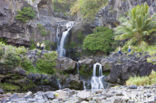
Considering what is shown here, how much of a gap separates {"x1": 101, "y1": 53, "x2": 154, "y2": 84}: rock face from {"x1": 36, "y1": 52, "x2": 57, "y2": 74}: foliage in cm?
431

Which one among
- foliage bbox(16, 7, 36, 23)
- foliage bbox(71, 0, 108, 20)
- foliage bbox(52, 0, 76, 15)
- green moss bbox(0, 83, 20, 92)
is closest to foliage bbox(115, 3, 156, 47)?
foliage bbox(71, 0, 108, 20)

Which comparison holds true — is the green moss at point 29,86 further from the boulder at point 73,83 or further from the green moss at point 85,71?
the green moss at point 85,71

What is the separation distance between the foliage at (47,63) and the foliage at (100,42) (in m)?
5.67

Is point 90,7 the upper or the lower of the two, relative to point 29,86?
upper

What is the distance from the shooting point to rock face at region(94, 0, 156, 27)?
1714 centimetres

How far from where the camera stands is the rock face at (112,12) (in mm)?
17144

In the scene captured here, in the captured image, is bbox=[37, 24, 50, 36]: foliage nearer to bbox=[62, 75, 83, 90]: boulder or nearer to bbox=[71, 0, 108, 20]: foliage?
bbox=[71, 0, 108, 20]: foliage

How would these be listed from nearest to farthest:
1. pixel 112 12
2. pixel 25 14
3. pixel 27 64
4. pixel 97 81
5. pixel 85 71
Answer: pixel 27 64 < pixel 97 81 < pixel 85 71 < pixel 25 14 < pixel 112 12

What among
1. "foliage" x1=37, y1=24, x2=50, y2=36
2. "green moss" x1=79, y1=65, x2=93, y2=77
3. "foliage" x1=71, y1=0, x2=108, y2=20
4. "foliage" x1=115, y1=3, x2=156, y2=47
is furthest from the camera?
"foliage" x1=71, y1=0, x2=108, y2=20

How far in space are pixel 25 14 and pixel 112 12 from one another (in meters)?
9.92

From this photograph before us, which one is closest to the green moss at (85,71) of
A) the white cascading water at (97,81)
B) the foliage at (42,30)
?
the white cascading water at (97,81)

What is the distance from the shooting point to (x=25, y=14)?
1822 cm

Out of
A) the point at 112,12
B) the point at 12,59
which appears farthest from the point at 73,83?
the point at 112,12

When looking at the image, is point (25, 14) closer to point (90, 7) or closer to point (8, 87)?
point (90, 7)
